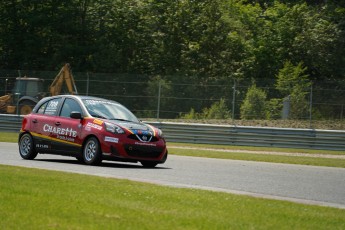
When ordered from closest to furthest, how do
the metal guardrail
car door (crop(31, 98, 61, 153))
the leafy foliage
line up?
car door (crop(31, 98, 61, 153)) < the metal guardrail < the leafy foliage

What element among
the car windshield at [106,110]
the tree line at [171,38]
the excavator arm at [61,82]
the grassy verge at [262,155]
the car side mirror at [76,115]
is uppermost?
the tree line at [171,38]

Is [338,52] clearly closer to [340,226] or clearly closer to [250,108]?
[250,108]

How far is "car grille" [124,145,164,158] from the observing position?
54.7 ft

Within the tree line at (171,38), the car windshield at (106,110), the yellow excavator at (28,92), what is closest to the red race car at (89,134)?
the car windshield at (106,110)

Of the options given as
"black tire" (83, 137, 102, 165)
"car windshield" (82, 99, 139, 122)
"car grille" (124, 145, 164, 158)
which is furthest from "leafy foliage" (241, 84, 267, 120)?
"black tire" (83, 137, 102, 165)

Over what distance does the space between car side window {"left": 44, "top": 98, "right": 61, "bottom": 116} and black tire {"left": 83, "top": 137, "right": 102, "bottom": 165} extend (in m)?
1.65

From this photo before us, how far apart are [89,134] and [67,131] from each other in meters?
0.80

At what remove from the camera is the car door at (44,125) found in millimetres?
17984

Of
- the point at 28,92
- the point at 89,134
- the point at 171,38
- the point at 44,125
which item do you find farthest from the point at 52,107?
the point at 171,38

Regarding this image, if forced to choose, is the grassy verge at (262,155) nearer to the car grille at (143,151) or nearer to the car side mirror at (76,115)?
the car grille at (143,151)

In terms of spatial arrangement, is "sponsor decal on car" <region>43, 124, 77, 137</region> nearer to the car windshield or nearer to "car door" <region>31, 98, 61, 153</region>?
"car door" <region>31, 98, 61, 153</region>

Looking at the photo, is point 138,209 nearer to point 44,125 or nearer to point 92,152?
point 92,152

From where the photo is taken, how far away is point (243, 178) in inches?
577

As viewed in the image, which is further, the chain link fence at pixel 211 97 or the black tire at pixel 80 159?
the chain link fence at pixel 211 97
